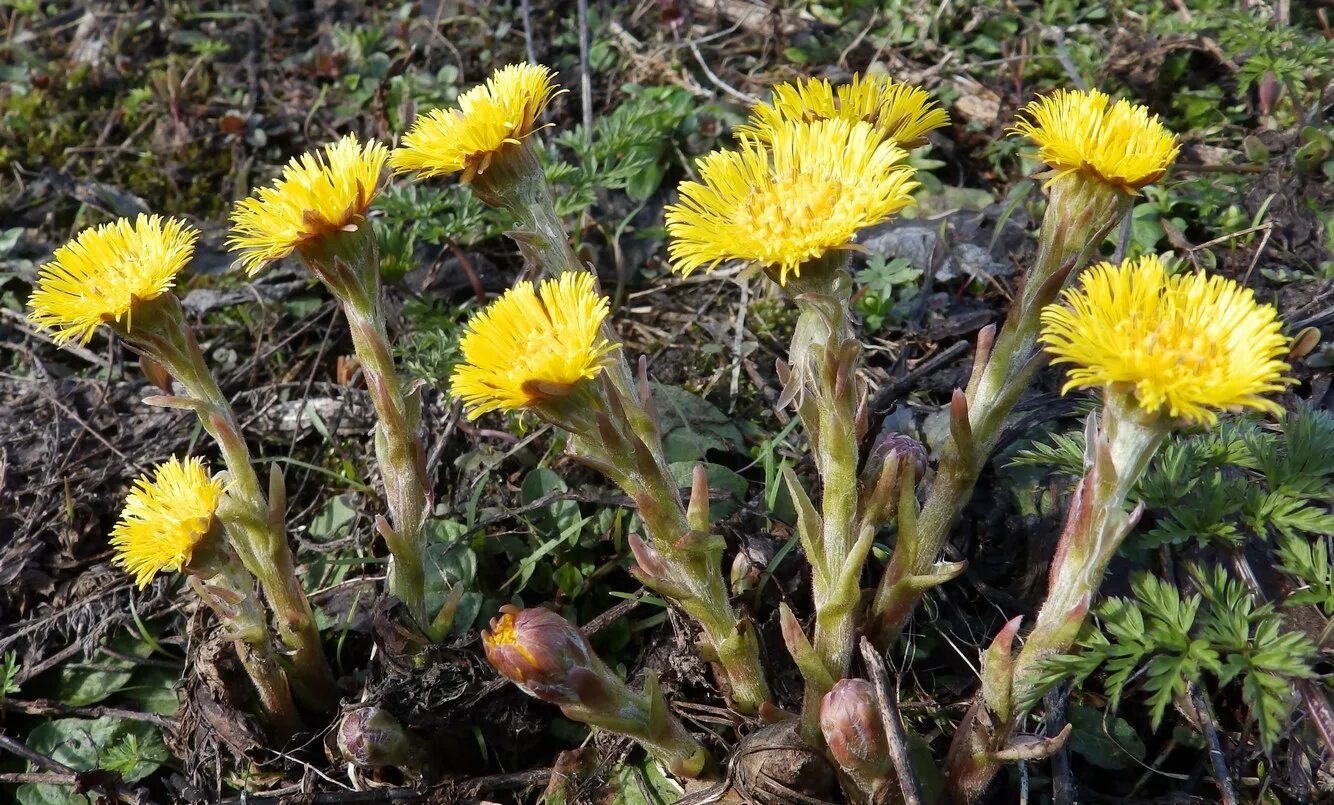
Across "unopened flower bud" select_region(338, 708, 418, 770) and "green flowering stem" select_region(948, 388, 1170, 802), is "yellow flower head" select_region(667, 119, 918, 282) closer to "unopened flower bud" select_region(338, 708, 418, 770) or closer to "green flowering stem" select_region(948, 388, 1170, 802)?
"green flowering stem" select_region(948, 388, 1170, 802)

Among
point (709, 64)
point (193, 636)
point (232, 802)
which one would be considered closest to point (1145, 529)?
point (232, 802)

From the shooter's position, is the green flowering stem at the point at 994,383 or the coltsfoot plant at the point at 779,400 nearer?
the coltsfoot plant at the point at 779,400

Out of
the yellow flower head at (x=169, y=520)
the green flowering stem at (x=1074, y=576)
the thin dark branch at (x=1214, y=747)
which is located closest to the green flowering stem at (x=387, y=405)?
the yellow flower head at (x=169, y=520)

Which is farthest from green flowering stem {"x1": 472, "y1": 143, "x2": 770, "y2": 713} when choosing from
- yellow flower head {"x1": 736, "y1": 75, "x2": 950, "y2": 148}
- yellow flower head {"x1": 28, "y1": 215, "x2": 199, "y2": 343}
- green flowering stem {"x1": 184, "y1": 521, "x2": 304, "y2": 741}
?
green flowering stem {"x1": 184, "y1": 521, "x2": 304, "y2": 741}

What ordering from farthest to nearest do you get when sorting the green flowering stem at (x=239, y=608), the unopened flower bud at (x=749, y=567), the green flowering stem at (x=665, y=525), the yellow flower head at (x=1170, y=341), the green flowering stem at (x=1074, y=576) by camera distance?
the unopened flower bud at (x=749, y=567) < the green flowering stem at (x=239, y=608) < the green flowering stem at (x=665, y=525) < the green flowering stem at (x=1074, y=576) < the yellow flower head at (x=1170, y=341)

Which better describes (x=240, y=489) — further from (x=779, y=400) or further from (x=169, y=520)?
(x=779, y=400)

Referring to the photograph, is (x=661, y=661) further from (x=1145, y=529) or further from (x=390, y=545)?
(x=1145, y=529)

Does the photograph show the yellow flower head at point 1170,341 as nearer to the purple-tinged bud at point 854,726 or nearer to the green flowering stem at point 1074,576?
the green flowering stem at point 1074,576
